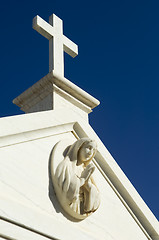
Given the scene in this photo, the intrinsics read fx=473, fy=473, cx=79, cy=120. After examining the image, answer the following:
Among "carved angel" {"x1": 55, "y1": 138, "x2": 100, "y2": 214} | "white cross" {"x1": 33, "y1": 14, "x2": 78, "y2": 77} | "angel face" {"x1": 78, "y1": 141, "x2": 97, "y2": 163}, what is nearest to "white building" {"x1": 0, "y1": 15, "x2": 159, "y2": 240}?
"white cross" {"x1": 33, "y1": 14, "x2": 78, "y2": 77}

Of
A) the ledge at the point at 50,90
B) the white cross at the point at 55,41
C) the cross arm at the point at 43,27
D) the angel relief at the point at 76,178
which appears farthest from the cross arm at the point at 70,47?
the angel relief at the point at 76,178

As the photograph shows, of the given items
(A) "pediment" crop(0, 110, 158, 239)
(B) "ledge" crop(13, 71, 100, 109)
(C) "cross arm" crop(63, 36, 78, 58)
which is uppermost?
(C) "cross arm" crop(63, 36, 78, 58)

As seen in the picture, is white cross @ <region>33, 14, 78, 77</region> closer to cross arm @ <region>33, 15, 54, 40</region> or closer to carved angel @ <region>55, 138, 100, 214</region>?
cross arm @ <region>33, 15, 54, 40</region>

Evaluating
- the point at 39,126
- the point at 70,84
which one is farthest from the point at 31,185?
the point at 70,84

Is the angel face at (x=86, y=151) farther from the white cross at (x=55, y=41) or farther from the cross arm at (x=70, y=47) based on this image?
the cross arm at (x=70, y=47)

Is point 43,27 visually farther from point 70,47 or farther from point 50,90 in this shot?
point 50,90

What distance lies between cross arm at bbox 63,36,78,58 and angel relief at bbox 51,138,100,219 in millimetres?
2399

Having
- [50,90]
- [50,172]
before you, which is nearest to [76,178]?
[50,172]

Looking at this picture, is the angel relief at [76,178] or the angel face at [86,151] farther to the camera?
the angel face at [86,151]

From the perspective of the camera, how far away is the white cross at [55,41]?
869 centimetres

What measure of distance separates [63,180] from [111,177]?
4.94 ft

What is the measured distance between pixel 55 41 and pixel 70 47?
44 cm

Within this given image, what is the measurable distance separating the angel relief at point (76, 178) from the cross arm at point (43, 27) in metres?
2.36

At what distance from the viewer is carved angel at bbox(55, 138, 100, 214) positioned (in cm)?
704
